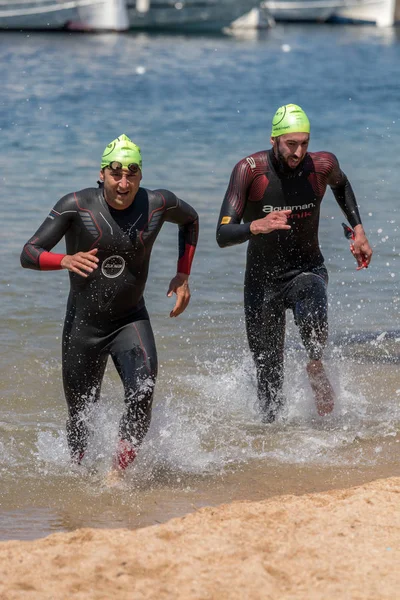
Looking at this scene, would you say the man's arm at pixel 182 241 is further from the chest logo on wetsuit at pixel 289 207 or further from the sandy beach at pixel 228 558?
the sandy beach at pixel 228 558

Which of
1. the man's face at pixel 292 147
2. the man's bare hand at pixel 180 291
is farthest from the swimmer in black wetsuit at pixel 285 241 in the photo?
the man's bare hand at pixel 180 291

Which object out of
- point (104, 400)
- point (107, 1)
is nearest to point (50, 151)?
point (104, 400)

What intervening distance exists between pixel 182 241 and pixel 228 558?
2539mm

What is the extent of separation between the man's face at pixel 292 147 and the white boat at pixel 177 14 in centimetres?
5242

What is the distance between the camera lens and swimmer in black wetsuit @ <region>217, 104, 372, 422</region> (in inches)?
267

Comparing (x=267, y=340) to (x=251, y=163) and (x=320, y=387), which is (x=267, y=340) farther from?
(x=251, y=163)

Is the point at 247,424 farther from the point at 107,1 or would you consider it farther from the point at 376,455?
the point at 107,1

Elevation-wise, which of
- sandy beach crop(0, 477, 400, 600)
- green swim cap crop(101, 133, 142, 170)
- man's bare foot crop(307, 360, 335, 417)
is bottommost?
man's bare foot crop(307, 360, 335, 417)

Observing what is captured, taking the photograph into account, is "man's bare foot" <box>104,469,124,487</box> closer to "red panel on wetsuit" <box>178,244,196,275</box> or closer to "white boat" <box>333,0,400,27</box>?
"red panel on wetsuit" <box>178,244,196,275</box>

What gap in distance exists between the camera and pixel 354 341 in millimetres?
9609

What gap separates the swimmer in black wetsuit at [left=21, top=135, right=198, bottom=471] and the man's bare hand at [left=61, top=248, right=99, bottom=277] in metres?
0.15

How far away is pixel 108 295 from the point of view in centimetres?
609

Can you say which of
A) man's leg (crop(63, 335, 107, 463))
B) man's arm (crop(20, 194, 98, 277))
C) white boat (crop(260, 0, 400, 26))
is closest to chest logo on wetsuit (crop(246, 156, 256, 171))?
man's arm (crop(20, 194, 98, 277))

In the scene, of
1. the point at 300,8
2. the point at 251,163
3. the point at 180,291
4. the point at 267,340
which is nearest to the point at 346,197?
the point at 251,163
